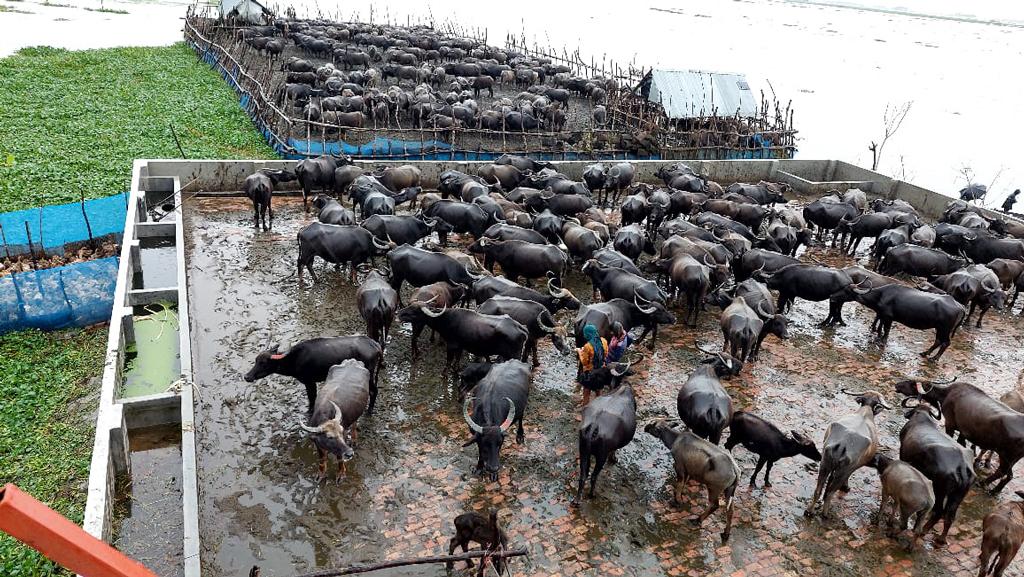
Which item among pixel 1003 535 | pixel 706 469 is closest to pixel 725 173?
pixel 706 469

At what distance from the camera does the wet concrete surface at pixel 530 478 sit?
22.4 feet

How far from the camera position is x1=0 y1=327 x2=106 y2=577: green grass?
7.91m

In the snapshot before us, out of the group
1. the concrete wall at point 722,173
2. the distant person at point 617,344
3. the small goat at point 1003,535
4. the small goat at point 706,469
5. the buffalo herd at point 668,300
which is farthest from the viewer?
the concrete wall at point 722,173

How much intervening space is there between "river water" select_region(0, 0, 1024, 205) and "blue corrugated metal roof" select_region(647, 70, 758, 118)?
5939 millimetres

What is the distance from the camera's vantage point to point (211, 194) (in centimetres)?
1579

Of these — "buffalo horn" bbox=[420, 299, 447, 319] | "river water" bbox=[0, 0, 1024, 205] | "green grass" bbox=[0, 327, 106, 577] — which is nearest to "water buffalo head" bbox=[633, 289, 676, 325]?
"buffalo horn" bbox=[420, 299, 447, 319]

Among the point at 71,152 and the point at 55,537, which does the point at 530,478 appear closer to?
the point at 55,537

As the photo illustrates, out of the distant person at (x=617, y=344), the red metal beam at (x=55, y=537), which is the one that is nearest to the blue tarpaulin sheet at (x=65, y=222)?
the distant person at (x=617, y=344)

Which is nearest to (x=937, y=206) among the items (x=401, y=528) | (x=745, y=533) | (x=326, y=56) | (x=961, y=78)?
(x=745, y=533)

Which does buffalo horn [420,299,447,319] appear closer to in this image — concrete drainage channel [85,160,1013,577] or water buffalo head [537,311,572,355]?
concrete drainage channel [85,160,1013,577]

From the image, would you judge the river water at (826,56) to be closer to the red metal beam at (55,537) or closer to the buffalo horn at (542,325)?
the buffalo horn at (542,325)

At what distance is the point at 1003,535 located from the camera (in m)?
6.30

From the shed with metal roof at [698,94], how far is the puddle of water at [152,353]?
58.2 ft

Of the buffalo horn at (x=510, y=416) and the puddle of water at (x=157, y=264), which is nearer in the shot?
the buffalo horn at (x=510, y=416)
